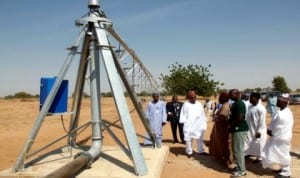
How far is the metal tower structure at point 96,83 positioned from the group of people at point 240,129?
165cm

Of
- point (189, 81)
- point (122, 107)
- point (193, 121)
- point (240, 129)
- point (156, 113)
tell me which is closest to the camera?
point (122, 107)

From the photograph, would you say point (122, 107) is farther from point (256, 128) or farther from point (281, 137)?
point (256, 128)

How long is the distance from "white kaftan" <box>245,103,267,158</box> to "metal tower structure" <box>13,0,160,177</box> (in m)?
2.39

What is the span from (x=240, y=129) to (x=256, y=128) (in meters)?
1.17

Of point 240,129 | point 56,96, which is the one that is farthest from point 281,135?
point 56,96

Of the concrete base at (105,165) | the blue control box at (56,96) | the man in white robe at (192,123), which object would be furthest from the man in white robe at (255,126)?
the blue control box at (56,96)

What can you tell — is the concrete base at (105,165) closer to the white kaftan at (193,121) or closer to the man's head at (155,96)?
the white kaftan at (193,121)

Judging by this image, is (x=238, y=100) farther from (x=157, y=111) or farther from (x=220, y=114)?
(x=157, y=111)

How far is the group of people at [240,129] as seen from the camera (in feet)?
23.8

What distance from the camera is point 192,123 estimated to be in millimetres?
9398

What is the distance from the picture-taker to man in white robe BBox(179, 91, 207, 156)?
9.30 m

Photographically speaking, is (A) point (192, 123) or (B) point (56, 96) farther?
(A) point (192, 123)

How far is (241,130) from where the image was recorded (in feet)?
24.1

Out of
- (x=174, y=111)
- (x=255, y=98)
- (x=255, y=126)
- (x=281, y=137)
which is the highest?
(x=255, y=98)
